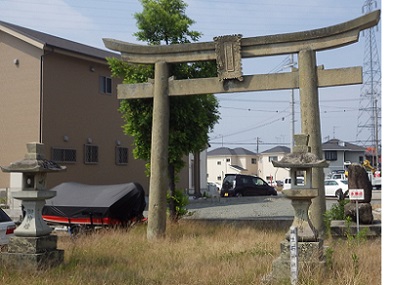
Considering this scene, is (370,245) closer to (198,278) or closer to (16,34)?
(198,278)

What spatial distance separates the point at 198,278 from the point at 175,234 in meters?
5.33

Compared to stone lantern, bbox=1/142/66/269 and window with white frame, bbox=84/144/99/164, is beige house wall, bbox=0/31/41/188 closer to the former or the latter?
window with white frame, bbox=84/144/99/164

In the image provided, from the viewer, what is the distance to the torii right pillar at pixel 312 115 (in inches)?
469

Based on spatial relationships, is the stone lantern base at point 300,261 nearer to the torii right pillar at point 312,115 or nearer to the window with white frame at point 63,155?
the torii right pillar at point 312,115

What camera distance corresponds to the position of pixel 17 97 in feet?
82.5

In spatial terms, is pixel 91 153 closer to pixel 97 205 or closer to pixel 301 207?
pixel 97 205

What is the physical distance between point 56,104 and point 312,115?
16.0 meters

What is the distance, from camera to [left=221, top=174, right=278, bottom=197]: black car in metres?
35.6

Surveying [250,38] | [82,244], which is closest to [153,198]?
[82,244]

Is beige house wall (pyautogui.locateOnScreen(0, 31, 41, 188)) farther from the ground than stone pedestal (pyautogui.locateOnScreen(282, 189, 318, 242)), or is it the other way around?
beige house wall (pyautogui.locateOnScreen(0, 31, 41, 188))

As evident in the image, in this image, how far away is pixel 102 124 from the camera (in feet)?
91.5

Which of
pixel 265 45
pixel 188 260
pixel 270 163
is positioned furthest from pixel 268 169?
pixel 188 260

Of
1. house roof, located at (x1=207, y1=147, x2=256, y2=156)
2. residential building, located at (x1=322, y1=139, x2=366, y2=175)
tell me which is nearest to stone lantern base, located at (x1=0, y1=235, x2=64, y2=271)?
residential building, located at (x1=322, y1=139, x2=366, y2=175)

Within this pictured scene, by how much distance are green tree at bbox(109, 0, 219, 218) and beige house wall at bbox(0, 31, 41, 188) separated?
959 centimetres
